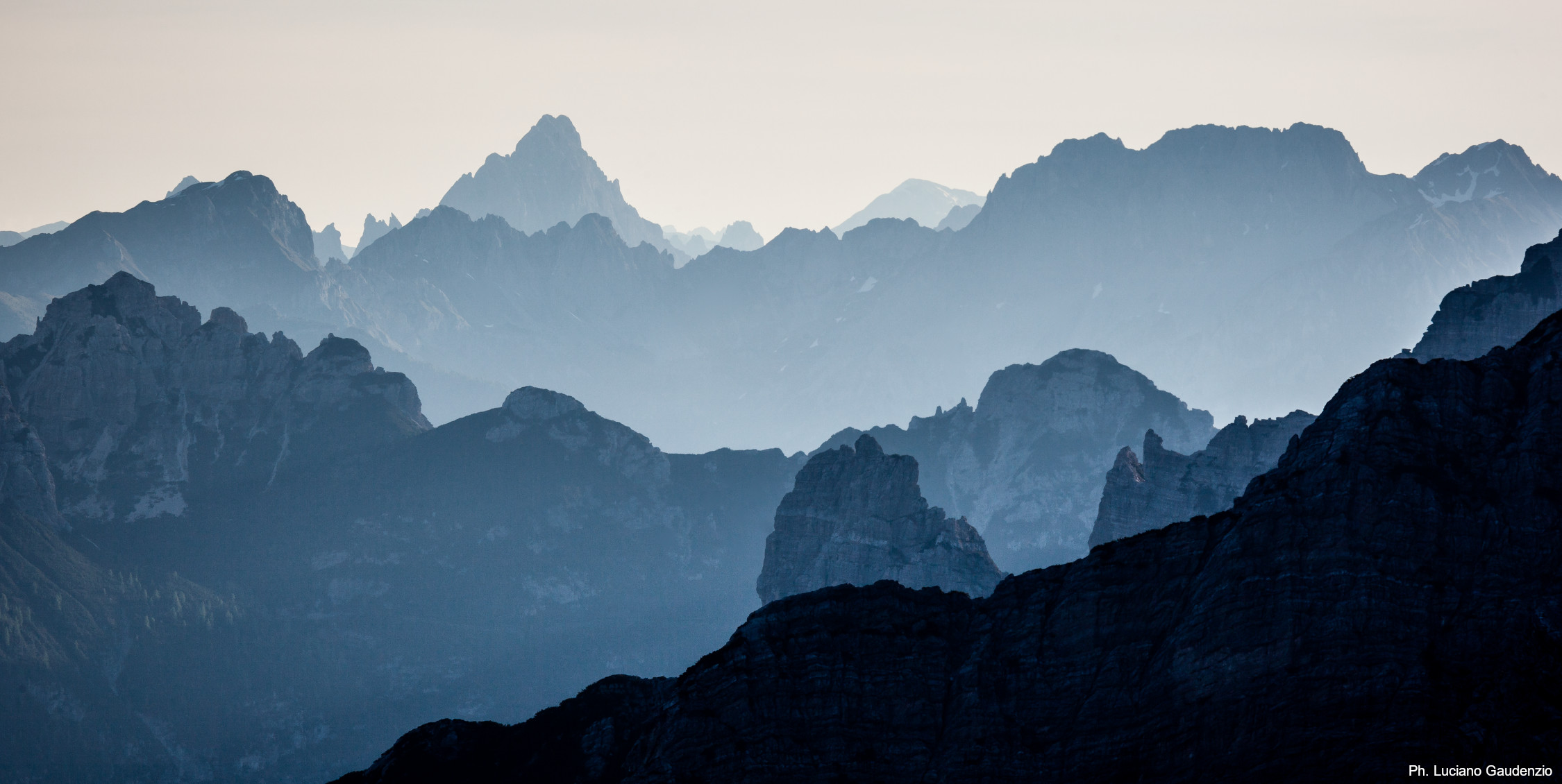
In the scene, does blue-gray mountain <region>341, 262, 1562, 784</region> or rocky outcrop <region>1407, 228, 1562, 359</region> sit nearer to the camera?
blue-gray mountain <region>341, 262, 1562, 784</region>

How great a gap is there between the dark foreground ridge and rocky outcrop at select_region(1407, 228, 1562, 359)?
297ft

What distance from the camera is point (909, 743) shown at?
99188mm

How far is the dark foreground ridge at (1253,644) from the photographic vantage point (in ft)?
277

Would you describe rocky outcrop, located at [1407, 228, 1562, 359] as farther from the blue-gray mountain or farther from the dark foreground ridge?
the blue-gray mountain

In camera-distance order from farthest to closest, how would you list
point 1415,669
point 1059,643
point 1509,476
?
point 1059,643 → point 1509,476 → point 1415,669

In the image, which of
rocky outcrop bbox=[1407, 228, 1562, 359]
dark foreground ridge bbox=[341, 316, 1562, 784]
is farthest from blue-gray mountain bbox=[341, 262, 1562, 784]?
rocky outcrop bbox=[1407, 228, 1562, 359]

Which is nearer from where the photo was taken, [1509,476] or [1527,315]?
[1509,476]

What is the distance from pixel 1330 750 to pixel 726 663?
40785mm

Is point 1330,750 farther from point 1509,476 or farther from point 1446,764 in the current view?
point 1509,476

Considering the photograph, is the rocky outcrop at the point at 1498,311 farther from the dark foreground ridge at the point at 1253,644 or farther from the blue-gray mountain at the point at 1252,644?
the blue-gray mountain at the point at 1252,644

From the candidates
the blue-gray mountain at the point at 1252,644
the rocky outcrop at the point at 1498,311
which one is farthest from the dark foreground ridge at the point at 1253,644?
the rocky outcrop at the point at 1498,311

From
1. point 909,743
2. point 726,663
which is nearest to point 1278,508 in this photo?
point 909,743

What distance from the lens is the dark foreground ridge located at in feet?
277

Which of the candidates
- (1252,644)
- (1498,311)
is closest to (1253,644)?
(1252,644)
